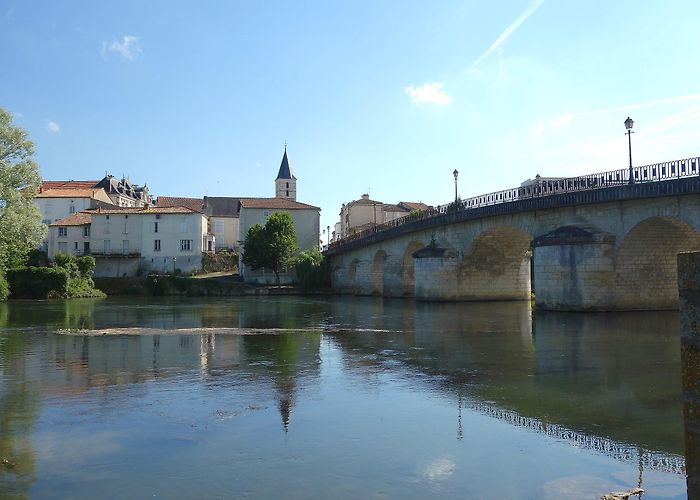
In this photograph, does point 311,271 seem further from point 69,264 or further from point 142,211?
point 142,211

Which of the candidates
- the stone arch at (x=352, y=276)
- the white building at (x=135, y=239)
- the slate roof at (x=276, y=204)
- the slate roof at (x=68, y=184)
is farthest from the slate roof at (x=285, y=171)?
the stone arch at (x=352, y=276)

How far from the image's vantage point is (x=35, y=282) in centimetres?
5150

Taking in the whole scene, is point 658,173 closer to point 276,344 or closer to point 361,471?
point 276,344

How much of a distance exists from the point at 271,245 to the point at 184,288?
10267mm

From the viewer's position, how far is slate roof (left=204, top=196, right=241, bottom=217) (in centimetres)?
9869

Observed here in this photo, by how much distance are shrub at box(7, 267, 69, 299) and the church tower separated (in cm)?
6601

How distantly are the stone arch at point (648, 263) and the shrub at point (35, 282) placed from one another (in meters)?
45.4

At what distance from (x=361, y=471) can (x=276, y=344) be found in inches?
425

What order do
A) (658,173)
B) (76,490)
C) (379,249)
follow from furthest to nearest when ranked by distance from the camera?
(379,249), (658,173), (76,490)

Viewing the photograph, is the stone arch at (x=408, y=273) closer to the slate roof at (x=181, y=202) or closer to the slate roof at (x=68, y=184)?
the slate roof at (x=181, y=202)

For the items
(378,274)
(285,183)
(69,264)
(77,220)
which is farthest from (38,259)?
(285,183)

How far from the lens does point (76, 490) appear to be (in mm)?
5344

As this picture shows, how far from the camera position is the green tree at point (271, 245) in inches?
2520

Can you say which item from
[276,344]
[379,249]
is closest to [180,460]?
[276,344]
